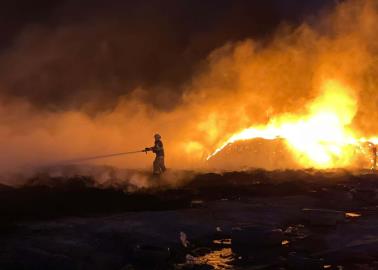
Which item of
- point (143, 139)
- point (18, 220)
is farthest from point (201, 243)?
point (143, 139)

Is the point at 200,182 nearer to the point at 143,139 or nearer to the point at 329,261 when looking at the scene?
the point at 329,261

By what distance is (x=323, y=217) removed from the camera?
50.0ft

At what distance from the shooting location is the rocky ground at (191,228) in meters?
11.1

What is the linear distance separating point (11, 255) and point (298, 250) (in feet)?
24.3

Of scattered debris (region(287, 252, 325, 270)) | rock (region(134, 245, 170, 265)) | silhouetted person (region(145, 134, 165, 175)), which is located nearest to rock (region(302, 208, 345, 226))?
scattered debris (region(287, 252, 325, 270))

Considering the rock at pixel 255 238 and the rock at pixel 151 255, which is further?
the rock at pixel 255 238

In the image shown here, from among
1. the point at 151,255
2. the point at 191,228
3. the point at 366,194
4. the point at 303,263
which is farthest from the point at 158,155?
the point at 303,263

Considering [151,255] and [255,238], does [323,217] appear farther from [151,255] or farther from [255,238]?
[151,255]

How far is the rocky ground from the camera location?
11.1 meters

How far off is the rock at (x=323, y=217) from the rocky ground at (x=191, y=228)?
3 centimetres

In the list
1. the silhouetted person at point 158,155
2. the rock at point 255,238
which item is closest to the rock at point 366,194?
the rock at point 255,238

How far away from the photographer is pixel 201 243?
1273 centimetres

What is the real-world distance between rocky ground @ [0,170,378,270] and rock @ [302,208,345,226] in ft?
0.11

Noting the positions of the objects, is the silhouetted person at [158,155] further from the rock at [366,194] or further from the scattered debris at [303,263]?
the scattered debris at [303,263]
